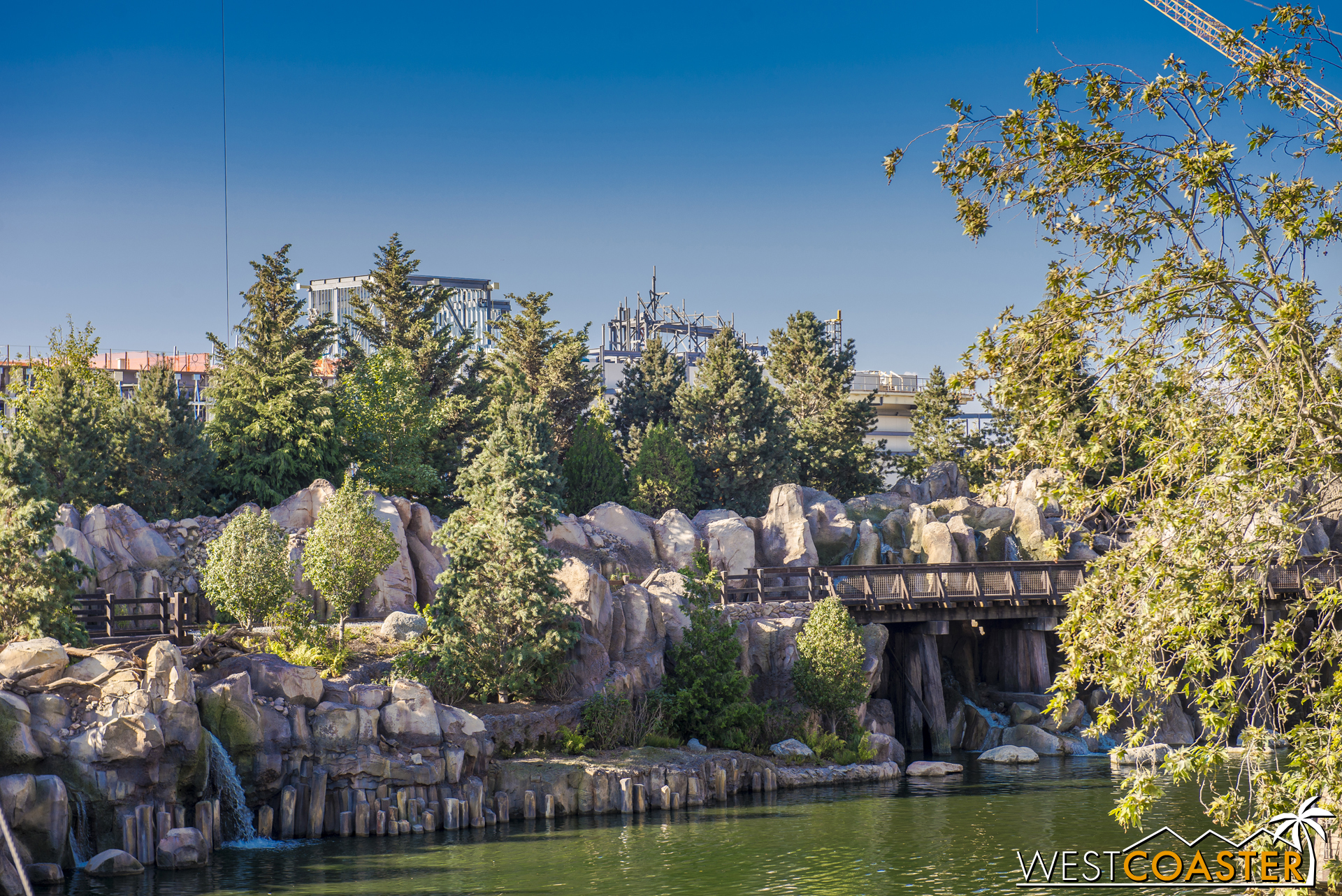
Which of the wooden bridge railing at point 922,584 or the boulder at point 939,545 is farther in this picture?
the boulder at point 939,545

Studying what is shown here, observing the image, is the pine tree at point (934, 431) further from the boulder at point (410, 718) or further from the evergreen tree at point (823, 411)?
the boulder at point (410, 718)

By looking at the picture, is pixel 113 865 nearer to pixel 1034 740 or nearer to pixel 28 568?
pixel 28 568

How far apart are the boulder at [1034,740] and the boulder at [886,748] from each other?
4.35 meters

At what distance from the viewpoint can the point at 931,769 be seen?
105 ft

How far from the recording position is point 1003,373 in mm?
11797

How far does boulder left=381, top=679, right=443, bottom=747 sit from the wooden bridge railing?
40.5 feet

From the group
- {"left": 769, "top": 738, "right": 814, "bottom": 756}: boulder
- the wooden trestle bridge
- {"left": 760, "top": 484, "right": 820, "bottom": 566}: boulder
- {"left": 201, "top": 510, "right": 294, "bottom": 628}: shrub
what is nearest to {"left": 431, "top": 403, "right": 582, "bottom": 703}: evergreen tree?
{"left": 201, "top": 510, "right": 294, "bottom": 628}: shrub

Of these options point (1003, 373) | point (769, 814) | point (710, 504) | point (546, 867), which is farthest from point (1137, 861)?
point (710, 504)

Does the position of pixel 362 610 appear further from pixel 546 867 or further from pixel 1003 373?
pixel 1003 373

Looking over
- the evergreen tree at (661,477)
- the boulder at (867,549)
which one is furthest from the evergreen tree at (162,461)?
the boulder at (867,549)

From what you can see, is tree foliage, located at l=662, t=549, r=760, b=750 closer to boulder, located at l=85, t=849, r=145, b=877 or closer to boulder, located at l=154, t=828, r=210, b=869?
boulder, located at l=154, t=828, r=210, b=869

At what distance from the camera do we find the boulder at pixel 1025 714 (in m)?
37.4

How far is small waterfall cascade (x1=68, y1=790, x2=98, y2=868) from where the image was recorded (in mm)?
20719

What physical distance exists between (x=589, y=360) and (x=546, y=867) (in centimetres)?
7166
